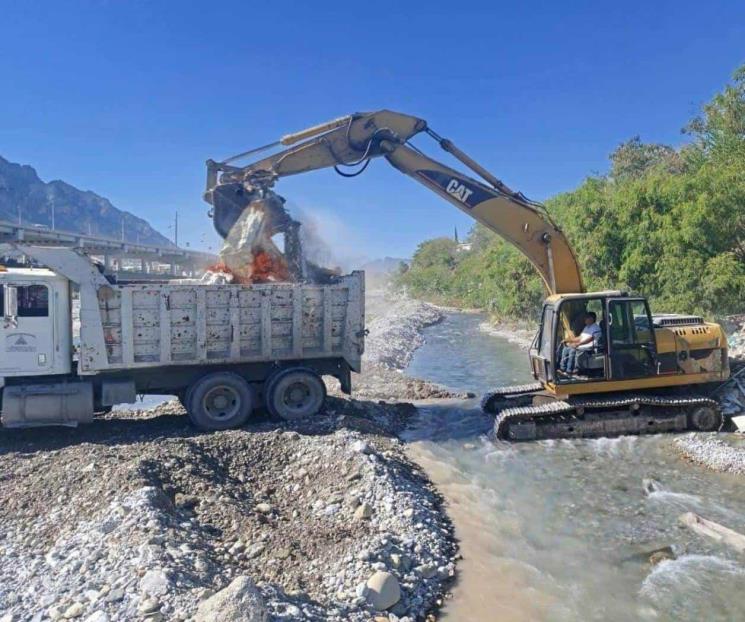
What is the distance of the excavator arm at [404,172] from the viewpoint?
10.8 m

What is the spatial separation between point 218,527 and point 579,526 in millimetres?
3947

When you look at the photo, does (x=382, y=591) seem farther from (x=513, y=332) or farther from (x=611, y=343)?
(x=513, y=332)

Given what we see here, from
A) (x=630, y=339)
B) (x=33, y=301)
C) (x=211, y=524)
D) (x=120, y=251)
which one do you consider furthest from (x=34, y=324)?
(x=120, y=251)

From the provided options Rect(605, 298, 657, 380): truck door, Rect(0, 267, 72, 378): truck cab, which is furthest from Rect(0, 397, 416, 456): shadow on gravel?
Rect(605, 298, 657, 380): truck door

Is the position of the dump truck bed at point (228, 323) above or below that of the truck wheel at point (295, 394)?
above

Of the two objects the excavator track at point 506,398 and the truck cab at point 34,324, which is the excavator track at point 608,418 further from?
the truck cab at point 34,324

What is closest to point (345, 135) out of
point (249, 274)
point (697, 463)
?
point (249, 274)

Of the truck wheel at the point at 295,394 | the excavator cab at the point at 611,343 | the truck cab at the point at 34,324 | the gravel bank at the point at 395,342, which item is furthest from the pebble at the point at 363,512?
the gravel bank at the point at 395,342

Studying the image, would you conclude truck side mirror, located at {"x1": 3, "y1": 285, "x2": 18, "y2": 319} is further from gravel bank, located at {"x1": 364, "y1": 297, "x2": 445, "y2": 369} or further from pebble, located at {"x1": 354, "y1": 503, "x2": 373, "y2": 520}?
gravel bank, located at {"x1": 364, "y1": 297, "x2": 445, "y2": 369}

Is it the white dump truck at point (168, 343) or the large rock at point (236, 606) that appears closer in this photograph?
the large rock at point (236, 606)

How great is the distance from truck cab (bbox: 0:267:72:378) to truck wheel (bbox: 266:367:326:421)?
123 inches

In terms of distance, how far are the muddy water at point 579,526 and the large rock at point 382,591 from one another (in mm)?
492

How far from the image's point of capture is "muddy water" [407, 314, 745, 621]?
5.24 metres

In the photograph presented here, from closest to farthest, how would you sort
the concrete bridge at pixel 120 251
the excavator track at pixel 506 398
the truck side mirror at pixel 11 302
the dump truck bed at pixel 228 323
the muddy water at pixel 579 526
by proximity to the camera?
the muddy water at pixel 579 526
the truck side mirror at pixel 11 302
the dump truck bed at pixel 228 323
the excavator track at pixel 506 398
the concrete bridge at pixel 120 251
